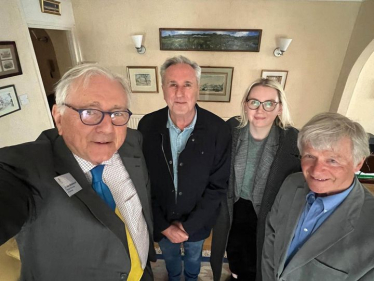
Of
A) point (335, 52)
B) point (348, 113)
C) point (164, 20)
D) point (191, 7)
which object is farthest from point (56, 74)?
point (348, 113)

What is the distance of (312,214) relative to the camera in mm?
918

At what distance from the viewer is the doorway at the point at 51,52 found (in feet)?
11.7

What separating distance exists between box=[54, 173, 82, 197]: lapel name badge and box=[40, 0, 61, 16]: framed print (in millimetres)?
3156

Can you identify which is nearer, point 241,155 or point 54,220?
point 54,220

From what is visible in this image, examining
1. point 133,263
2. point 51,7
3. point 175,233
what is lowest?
point 175,233

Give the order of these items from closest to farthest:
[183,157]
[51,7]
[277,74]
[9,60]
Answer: [183,157], [9,60], [51,7], [277,74]

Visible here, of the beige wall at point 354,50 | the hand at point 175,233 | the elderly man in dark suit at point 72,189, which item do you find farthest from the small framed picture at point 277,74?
the elderly man in dark suit at point 72,189

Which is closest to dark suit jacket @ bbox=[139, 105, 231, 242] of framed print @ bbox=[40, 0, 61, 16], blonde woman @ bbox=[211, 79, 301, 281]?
blonde woman @ bbox=[211, 79, 301, 281]

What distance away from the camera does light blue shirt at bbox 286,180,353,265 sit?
2.80ft

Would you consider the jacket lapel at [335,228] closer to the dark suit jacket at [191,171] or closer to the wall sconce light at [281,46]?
the dark suit jacket at [191,171]

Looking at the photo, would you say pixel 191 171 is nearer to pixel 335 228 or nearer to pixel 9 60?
pixel 335 228

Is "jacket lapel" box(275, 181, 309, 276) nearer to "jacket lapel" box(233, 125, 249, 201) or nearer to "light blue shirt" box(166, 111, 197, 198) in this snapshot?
"jacket lapel" box(233, 125, 249, 201)

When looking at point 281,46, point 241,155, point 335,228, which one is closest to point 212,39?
point 281,46

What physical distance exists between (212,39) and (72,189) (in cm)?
330
